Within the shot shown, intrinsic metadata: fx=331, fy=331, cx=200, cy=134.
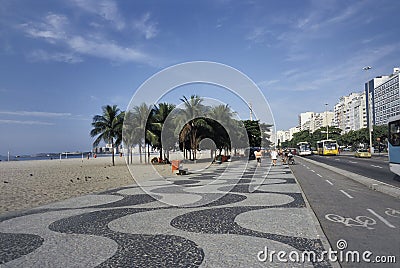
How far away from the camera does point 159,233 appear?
6895mm

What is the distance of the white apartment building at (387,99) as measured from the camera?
11550 centimetres

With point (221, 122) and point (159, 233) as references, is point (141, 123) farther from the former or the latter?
point (159, 233)

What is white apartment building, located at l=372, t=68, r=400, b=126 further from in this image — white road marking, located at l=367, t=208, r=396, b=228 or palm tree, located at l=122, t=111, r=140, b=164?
white road marking, located at l=367, t=208, r=396, b=228

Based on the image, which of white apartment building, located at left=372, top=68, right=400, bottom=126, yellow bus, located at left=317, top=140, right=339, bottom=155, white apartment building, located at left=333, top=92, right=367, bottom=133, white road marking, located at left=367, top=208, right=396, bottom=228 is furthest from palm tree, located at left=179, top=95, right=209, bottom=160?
white apartment building, located at left=333, top=92, right=367, bottom=133

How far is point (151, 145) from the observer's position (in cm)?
4394

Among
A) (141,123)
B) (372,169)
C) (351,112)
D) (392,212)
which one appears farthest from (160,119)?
(351,112)

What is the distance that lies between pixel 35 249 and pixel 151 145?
125 ft

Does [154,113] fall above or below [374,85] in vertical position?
below

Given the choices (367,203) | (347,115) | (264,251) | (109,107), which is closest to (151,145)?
(109,107)

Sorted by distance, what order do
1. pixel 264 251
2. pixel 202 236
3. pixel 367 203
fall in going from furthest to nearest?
pixel 367 203 → pixel 202 236 → pixel 264 251

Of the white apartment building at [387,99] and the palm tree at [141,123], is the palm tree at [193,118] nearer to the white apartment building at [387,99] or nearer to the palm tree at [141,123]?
the palm tree at [141,123]

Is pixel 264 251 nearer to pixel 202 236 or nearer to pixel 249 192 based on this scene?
pixel 202 236

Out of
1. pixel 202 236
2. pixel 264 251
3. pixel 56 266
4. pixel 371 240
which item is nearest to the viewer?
pixel 56 266

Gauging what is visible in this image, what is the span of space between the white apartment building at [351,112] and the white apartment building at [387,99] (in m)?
7.60
